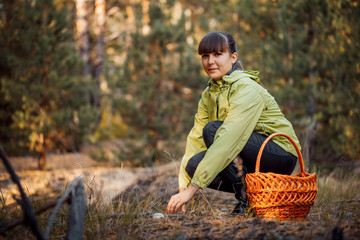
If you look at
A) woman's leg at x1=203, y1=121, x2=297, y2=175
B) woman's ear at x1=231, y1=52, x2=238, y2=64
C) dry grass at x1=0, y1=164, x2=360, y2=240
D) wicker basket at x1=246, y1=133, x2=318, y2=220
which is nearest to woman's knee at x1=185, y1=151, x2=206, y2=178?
woman's leg at x1=203, y1=121, x2=297, y2=175

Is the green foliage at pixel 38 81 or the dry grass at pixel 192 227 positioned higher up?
the green foliage at pixel 38 81

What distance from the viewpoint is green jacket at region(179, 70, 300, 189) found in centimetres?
193

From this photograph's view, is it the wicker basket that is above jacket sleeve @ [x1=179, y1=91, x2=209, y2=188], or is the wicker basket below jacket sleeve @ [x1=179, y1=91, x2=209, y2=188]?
below

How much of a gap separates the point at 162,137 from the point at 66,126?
228cm

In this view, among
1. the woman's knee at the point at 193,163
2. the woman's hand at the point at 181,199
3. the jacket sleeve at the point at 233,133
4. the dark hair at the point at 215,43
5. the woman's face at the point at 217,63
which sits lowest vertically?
the woman's hand at the point at 181,199

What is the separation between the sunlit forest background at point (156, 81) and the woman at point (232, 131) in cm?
253

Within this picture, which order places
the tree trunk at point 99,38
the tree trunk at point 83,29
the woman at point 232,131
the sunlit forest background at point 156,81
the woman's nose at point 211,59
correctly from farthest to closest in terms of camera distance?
the tree trunk at point 99,38 → the tree trunk at point 83,29 → the sunlit forest background at point 156,81 → the woman's nose at point 211,59 → the woman at point 232,131

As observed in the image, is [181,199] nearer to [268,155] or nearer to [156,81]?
[268,155]

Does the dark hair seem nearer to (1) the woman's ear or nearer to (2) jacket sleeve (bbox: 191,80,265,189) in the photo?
(1) the woman's ear

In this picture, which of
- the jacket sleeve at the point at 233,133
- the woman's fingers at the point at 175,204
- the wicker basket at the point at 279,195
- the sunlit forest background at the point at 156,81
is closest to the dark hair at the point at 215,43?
the jacket sleeve at the point at 233,133

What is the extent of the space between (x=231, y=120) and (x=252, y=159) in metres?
0.40

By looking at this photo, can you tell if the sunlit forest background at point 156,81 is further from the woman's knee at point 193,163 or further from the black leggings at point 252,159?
the woman's knee at point 193,163

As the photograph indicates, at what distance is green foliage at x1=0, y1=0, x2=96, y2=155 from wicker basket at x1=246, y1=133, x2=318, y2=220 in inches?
214

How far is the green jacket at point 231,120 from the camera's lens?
1.93 metres
